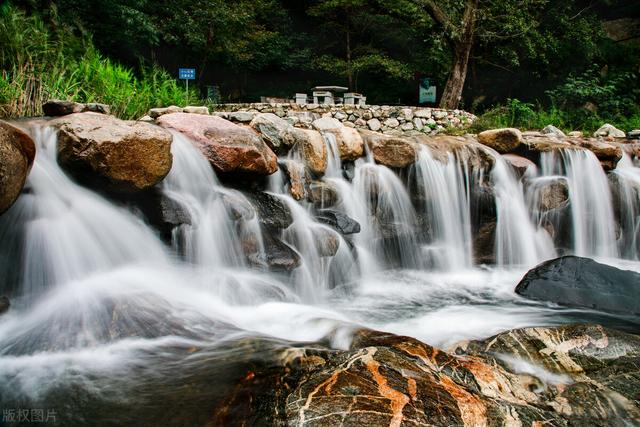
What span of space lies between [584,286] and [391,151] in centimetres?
299

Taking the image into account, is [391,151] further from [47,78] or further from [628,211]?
[47,78]

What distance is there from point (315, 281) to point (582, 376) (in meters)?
2.72

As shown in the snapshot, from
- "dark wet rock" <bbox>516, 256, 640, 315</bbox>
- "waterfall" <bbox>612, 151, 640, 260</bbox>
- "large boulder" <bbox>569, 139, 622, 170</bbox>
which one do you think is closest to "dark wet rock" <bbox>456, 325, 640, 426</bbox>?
"dark wet rock" <bbox>516, 256, 640, 315</bbox>

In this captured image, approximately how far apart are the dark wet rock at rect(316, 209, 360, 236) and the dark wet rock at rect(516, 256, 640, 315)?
6.66ft

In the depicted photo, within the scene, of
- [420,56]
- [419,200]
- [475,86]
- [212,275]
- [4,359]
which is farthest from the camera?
[475,86]

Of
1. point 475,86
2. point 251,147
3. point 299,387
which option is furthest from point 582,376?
point 475,86

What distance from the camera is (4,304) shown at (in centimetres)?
318

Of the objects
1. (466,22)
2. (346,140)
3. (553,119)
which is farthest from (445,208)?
(466,22)

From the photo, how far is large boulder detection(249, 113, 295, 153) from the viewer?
18.3ft

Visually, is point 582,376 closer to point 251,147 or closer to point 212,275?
point 212,275

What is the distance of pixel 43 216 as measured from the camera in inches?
146

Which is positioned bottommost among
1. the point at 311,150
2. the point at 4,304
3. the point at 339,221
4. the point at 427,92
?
the point at 4,304

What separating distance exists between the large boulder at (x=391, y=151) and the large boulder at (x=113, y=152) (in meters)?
3.20

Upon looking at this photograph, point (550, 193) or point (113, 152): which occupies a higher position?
point (113, 152)
